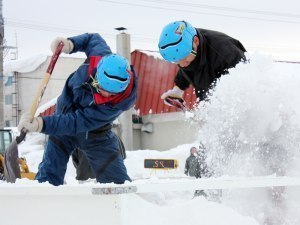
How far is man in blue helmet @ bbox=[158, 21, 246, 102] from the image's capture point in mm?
2973

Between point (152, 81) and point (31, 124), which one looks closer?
point (31, 124)

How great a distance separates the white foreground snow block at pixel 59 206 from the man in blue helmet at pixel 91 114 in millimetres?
1300

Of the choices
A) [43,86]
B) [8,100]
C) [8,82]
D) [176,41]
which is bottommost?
[8,100]

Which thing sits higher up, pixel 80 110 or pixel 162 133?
pixel 80 110

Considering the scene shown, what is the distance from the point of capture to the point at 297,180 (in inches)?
83.3

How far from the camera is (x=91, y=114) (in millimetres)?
3391

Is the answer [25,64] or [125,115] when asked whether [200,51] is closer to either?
[125,115]

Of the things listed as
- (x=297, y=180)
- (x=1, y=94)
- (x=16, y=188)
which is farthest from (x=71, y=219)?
(x=1, y=94)

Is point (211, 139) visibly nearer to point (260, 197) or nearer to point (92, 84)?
point (260, 197)

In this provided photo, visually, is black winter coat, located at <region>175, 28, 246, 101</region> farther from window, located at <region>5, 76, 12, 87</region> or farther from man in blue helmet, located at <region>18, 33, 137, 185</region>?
window, located at <region>5, 76, 12, 87</region>

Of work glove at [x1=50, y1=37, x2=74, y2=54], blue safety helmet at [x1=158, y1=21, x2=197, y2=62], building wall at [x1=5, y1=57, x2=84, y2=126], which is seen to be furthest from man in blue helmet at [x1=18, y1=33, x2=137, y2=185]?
building wall at [x1=5, y1=57, x2=84, y2=126]

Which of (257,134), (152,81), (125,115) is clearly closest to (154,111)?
(152,81)

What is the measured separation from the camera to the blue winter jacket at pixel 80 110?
3295 millimetres

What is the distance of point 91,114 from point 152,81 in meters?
14.4
